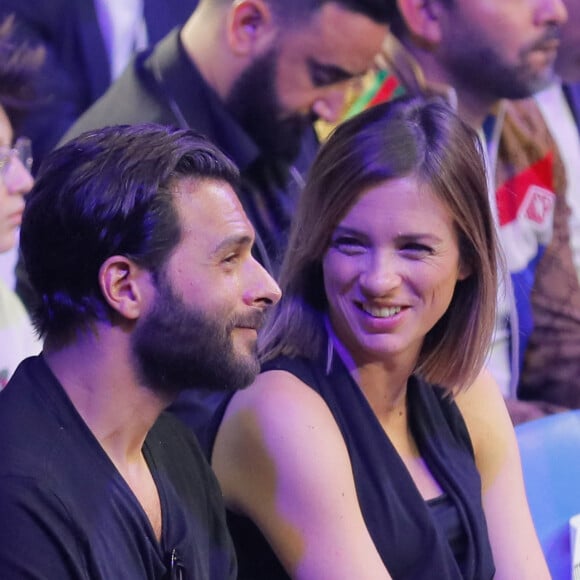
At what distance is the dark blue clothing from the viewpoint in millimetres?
868

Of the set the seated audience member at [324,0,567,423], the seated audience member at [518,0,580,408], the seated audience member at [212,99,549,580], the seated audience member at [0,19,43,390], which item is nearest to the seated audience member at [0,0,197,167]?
the seated audience member at [0,19,43,390]

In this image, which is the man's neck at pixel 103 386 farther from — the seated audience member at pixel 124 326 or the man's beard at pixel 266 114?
the man's beard at pixel 266 114

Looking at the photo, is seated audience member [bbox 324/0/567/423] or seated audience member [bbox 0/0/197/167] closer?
seated audience member [bbox 0/0/197/167]

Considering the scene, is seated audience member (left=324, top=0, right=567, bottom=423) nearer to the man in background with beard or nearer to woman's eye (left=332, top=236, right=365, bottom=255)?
the man in background with beard

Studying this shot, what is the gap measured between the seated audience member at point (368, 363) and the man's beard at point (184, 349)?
0.18m

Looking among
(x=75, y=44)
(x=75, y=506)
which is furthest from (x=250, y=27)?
Result: (x=75, y=506)

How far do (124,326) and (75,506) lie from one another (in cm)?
19

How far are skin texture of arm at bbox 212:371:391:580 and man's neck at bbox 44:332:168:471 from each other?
232 millimetres

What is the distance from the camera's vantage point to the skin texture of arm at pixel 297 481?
115cm

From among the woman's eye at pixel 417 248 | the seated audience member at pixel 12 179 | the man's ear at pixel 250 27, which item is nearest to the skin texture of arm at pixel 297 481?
the woman's eye at pixel 417 248

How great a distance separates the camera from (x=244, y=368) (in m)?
1.03

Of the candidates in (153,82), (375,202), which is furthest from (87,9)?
(375,202)

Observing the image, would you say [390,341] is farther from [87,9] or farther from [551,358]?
[551,358]

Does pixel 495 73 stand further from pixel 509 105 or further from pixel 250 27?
pixel 250 27
